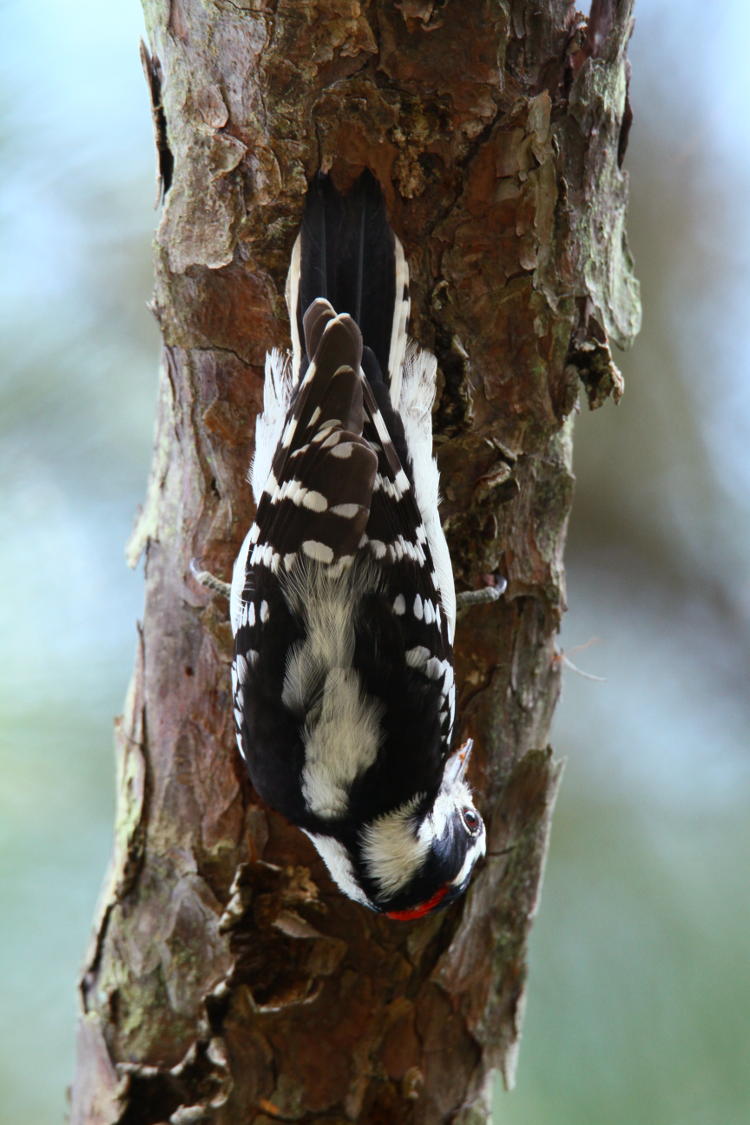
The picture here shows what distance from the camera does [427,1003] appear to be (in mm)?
1532

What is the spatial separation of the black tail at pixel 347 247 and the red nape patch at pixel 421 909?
88cm

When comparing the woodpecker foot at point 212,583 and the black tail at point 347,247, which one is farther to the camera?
the woodpecker foot at point 212,583

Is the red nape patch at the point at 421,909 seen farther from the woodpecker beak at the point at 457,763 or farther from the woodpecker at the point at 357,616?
the woodpecker beak at the point at 457,763

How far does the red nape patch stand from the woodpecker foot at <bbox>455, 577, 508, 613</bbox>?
443 mm

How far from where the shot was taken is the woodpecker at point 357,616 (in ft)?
4.35

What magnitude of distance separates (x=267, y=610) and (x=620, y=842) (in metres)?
1.19

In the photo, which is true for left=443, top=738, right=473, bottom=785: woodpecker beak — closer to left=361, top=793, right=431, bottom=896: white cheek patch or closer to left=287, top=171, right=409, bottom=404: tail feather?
left=361, top=793, right=431, bottom=896: white cheek patch

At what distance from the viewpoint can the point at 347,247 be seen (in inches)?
50.3

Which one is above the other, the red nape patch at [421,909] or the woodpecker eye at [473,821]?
the woodpecker eye at [473,821]

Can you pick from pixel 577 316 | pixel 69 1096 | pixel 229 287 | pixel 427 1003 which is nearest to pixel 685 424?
pixel 577 316

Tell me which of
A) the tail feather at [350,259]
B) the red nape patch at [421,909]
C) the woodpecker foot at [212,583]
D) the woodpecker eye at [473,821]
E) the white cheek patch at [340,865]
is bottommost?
the red nape patch at [421,909]

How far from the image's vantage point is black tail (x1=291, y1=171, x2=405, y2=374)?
4.21ft

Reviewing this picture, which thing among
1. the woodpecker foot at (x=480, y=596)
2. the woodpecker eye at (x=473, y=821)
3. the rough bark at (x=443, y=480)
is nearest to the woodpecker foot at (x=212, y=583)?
the rough bark at (x=443, y=480)

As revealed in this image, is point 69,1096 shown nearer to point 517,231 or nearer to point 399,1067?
point 399,1067
